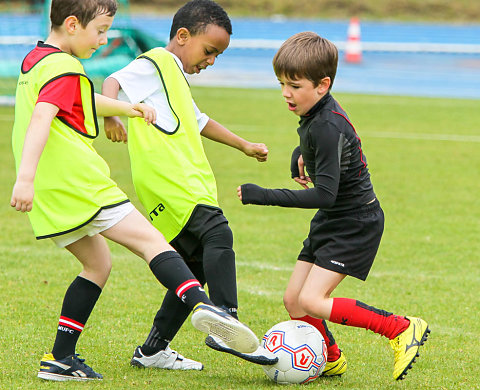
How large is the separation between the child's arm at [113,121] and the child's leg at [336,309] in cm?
108

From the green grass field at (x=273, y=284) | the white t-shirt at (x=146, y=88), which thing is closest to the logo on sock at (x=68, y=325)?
the green grass field at (x=273, y=284)

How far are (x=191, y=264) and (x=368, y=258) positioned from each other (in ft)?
2.72

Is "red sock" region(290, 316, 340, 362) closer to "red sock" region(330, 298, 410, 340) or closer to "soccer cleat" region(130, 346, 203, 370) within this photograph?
"red sock" region(330, 298, 410, 340)

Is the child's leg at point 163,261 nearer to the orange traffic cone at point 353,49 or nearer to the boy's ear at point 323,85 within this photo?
the boy's ear at point 323,85

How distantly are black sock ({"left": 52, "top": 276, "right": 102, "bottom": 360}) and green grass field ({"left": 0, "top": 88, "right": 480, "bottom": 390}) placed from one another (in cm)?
17

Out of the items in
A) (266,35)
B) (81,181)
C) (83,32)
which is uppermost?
(83,32)

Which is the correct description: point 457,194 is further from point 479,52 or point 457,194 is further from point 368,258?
point 479,52

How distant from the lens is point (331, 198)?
10.8 ft

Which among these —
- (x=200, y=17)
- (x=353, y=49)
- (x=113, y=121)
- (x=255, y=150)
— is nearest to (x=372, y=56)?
(x=353, y=49)

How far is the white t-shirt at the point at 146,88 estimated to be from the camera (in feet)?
11.7

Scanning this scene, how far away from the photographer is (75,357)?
137 inches

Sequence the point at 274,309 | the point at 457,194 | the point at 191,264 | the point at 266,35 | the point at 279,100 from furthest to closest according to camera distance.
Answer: the point at 266,35, the point at 279,100, the point at 457,194, the point at 274,309, the point at 191,264

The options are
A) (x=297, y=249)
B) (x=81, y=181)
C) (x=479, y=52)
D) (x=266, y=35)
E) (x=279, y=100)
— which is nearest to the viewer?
(x=81, y=181)

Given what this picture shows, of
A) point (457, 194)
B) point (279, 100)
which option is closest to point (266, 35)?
point (279, 100)
